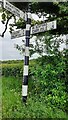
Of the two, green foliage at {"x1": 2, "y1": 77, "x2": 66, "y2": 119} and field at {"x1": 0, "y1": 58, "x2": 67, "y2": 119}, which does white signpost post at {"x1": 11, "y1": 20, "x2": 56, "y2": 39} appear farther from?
green foliage at {"x1": 2, "y1": 77, "x2": 66, "y2": 119}

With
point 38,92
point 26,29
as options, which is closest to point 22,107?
point 38,92

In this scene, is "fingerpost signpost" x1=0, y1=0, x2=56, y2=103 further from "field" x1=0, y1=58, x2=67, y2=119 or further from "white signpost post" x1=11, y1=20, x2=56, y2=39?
"field" x1=0, y1=58, x2=67, y2=119

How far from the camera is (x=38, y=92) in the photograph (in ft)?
21.3

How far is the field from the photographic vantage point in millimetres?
5805

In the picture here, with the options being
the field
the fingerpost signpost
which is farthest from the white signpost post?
the field

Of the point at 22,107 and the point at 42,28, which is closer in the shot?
the point at 42,28

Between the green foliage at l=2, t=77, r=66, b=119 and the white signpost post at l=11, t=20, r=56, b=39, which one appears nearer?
the white signpost post at l=11, t=20, r=56, b=39

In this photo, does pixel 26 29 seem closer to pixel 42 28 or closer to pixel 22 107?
pixel 42 28

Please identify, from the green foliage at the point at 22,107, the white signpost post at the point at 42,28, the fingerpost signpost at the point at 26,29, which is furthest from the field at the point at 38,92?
the white signpost post at the point at 42,28

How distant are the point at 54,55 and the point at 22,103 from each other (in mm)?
1283

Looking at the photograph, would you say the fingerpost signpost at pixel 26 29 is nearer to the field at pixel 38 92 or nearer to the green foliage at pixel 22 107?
the green foliage at pixel 22 107

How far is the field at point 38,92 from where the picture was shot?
5805mm

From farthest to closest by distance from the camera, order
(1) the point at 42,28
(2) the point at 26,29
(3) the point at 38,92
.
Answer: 1. (3) the point at 38,92
2. (2) the point at 26,29
3. (1) the point at 42,28

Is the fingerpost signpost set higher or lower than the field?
higher
